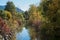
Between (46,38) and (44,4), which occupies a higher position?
(44,4)

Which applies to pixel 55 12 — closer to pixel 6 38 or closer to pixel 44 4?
pixel 44 4

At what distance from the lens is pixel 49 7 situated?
9938 mm

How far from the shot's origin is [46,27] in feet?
32.9

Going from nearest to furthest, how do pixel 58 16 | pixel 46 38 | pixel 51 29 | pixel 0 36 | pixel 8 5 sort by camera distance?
pixel 58 16 < pixel 51 29 < pixel 46 38 < pixel 0 36 < pixel 8 5

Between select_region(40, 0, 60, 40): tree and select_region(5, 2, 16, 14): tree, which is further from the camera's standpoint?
select_region(5, 2, 16, 14): tree

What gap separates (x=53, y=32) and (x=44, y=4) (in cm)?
183

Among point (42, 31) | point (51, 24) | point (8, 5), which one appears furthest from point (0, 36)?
point (8, 5)

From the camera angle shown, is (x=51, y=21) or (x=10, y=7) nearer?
(x=51, y=21)

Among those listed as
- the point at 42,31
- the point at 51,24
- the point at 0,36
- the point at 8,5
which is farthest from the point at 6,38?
the point at 8,5

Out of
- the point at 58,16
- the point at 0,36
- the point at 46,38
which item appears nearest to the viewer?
the point at 58,16

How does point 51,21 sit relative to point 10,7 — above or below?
below

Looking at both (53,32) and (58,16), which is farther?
(53,32)

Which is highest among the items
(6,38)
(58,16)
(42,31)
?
(58,16)

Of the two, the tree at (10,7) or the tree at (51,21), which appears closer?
the tree at (51,21)
